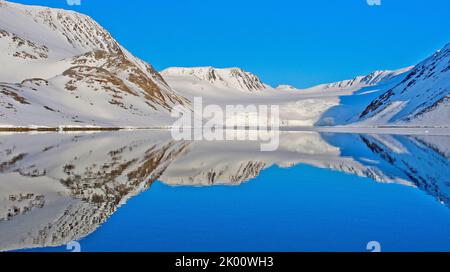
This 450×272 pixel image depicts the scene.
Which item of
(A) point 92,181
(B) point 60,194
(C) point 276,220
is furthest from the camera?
(A) point 92,181

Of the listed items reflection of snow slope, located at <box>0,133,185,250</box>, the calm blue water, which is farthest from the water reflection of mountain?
the calm blue water

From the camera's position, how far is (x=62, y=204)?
16.8 m

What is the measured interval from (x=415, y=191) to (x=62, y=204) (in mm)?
15664

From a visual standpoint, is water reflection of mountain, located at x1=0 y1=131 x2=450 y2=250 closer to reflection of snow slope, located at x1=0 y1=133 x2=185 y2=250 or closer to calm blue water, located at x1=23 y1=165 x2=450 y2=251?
reflection of snow slope, located at x1=0 y1=133 x2=185 y2=250

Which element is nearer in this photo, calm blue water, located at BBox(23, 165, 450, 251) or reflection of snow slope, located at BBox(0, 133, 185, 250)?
calm blue water, located at BBox(23, 165, 450, 251)

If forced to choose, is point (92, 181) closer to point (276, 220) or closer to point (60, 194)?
point (60, 194)

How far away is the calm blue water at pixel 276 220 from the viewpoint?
38.5ft

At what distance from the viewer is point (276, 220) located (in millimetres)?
14758

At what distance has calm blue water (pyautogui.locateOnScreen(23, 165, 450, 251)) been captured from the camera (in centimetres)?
1173

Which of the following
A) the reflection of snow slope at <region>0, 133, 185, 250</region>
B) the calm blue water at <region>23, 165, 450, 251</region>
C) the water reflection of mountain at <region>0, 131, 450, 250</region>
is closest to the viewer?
the calm blue water at <region>23, 165, 450, 251</region>

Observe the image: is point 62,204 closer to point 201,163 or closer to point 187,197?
point 187,197

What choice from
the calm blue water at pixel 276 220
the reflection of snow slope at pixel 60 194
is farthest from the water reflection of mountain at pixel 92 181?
the calm blue water at pixel 276 220

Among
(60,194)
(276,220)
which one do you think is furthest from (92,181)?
(276,220)
